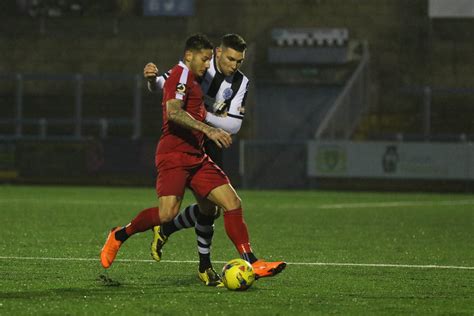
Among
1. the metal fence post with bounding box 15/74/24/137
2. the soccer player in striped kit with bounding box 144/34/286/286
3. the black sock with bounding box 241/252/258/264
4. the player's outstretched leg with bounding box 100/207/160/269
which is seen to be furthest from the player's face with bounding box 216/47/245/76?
the metal fence post with bounding box 15/74/24/137

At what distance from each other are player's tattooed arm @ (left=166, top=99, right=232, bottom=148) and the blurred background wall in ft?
68.2

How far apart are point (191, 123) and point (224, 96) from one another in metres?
0.67

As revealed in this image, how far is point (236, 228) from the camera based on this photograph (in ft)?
27.2

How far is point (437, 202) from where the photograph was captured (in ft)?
74.4

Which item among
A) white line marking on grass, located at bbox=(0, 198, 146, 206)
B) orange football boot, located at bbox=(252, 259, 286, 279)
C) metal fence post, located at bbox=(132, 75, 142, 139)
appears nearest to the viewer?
orange football boot, located at bbox=(252, 259, 286, 279)

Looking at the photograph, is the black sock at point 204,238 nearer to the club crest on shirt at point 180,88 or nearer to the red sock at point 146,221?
the red sock at point 146,221

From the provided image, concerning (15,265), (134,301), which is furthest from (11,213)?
(134,301)

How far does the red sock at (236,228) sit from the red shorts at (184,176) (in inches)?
9.0

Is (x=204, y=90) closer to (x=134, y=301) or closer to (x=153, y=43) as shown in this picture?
(x=134, y=301)

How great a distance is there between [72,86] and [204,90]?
2498cm

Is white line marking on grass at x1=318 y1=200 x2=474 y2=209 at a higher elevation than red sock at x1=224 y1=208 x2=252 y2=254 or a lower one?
lower

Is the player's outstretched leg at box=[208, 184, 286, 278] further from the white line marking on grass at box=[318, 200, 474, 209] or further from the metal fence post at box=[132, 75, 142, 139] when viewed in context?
the metal fence post at box=[132, 75, 142, 139]

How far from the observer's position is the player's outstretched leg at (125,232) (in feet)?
27.7

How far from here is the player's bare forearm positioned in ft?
26.4
